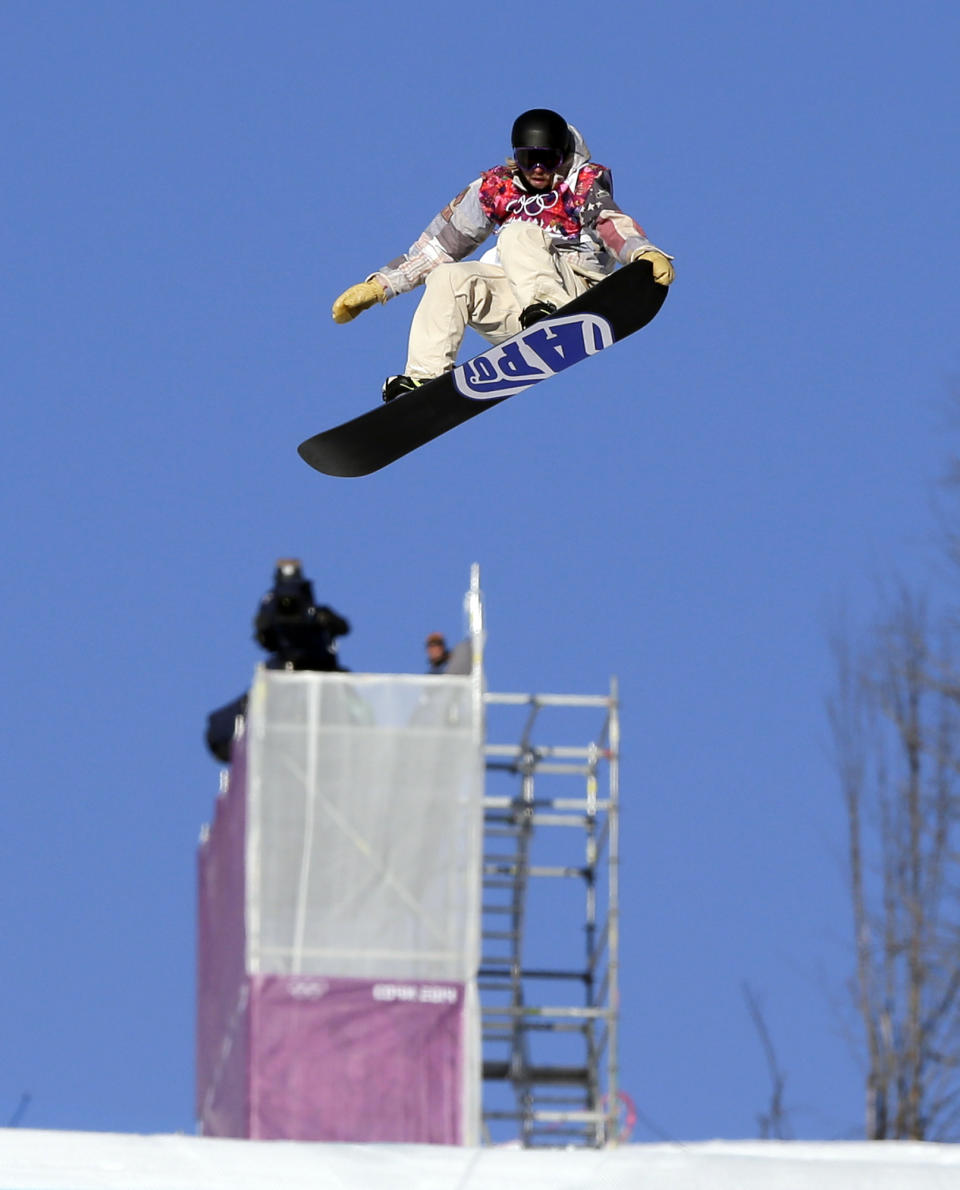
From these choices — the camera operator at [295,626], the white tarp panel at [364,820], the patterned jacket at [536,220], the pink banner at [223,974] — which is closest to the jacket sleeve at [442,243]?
the patterned jacket at [536,220]

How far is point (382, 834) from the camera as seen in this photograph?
59.8 ft

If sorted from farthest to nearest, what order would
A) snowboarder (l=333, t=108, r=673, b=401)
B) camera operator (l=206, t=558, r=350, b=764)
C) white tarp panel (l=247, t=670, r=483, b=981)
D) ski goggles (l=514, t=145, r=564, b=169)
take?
white tarp panel (l=247, t=670, r=483, b=981) < camera operator (l=206, t=558, r=350, b=764) < snowboarder (l=333, t=108, r=673, b=401) < ski goggles (l=514, t=145, r=564, b=169)

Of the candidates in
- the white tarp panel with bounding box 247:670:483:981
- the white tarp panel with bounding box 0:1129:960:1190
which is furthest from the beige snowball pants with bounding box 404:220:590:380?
the white tarp panel with bounding box 247:670:483:981

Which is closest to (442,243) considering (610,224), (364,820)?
(610,224)

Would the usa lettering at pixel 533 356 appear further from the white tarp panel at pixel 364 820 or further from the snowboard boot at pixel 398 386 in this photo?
the white tarp panel at pixel 364 820

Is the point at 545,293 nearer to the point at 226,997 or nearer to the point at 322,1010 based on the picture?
the point at 322,1010

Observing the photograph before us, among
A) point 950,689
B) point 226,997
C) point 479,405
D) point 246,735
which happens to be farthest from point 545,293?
point 950,689

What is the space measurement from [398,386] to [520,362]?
0.50 metres

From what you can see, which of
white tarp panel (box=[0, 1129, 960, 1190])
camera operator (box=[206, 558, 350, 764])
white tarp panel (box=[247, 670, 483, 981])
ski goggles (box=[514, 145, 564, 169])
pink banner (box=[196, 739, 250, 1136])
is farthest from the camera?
pink banner (box=[196, 739, 250, 1136])

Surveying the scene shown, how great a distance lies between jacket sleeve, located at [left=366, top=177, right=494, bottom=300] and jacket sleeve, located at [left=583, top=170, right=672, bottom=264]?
0.43 meters

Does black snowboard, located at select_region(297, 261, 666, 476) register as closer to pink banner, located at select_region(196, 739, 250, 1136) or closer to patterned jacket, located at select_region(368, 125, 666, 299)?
patterned jacket, located at select_region(368, 125, 666, 299)

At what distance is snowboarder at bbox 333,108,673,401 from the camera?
13.9 meters

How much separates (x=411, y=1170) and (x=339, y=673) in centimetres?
465

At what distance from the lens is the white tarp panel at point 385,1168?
44.4 feet
